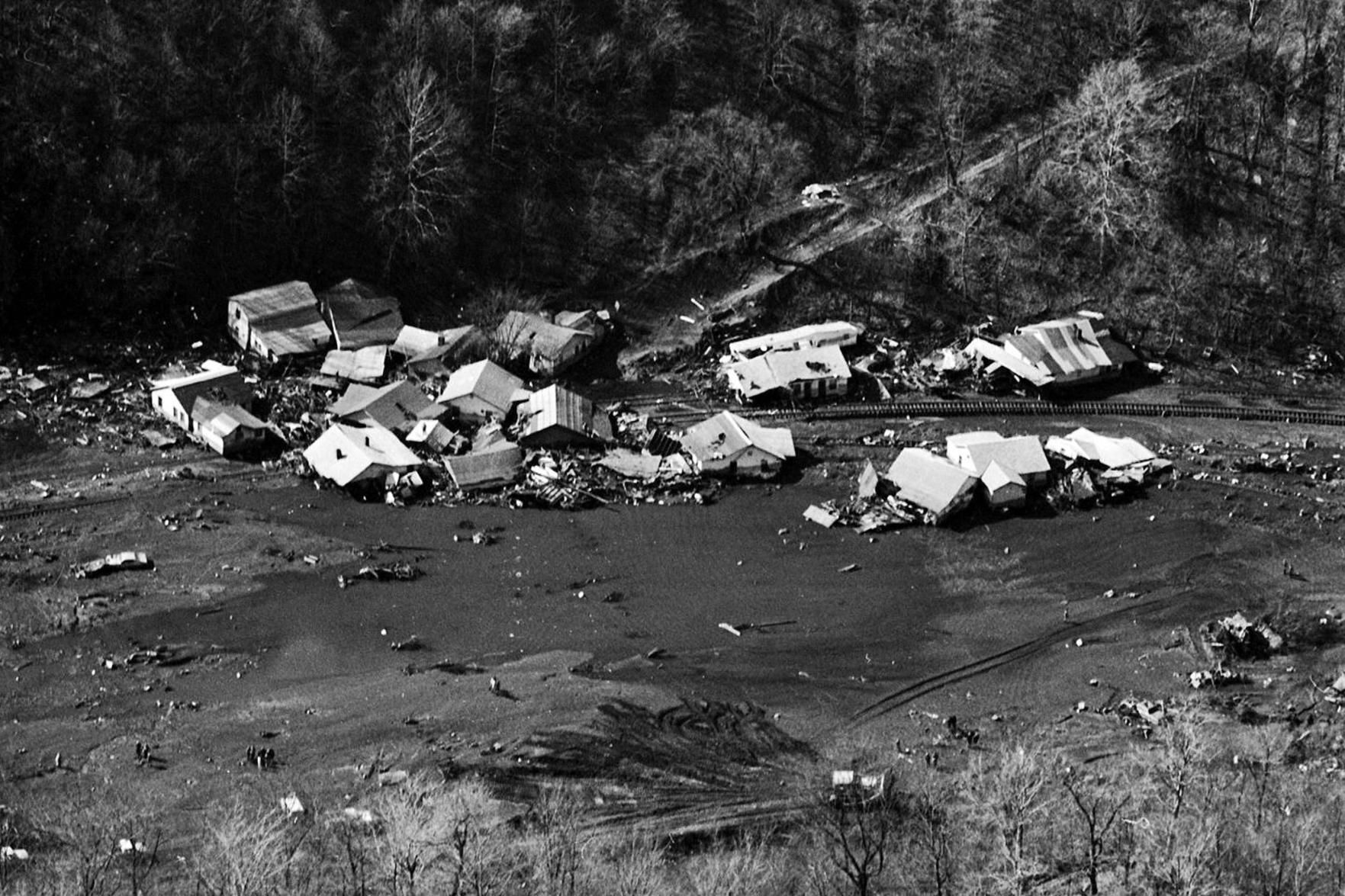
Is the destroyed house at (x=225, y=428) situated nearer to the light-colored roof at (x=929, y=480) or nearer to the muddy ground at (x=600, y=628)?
the muddy ground at (x=600, y=628)

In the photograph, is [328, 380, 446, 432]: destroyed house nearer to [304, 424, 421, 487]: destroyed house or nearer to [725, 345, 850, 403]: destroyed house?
[304, 424, 421, 487]: destroyed house

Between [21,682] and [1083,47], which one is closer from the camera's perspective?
[21,682]

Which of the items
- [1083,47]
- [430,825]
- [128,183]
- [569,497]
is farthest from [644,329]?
[430,825]

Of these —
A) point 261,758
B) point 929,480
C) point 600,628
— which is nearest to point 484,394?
point 600,628

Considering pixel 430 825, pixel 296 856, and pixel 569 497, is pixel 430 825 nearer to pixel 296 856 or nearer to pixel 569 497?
pixel 296 856

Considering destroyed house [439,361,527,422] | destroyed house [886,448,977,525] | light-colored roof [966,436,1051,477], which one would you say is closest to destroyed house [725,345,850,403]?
destroyed house [886,448,977,525]

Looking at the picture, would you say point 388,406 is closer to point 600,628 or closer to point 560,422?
point 560,422

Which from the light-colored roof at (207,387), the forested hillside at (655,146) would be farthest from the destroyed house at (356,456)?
the forested hillside at (655,146)
